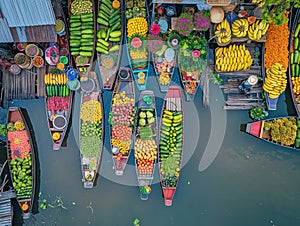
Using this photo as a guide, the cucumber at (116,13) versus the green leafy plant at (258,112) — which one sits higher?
the cucumber at (116,13)

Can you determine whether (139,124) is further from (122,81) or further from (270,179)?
(270,179)

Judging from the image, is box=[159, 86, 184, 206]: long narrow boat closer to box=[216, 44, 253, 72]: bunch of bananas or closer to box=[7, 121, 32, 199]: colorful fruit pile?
box=[216, 44, 253, 72]: bunch of bananas

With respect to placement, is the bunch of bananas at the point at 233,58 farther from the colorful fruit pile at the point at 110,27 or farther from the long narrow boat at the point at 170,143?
the colorful fruit pile at the point at 110,27

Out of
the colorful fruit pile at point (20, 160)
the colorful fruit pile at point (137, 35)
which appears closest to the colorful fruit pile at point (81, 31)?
the colorful fruit pile at point (137, 35)

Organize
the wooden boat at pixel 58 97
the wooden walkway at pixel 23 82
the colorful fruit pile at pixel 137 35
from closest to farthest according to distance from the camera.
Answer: the colorful fruit pile at pixel 137 35, the wooden boat at pixel 58 97, the wooden walkway at pixel 23 82

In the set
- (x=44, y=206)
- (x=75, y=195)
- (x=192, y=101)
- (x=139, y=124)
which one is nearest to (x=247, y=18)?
(x=192, y=101)

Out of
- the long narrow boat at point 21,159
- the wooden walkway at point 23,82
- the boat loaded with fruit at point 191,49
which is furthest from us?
the wooden walkway at point 23,82

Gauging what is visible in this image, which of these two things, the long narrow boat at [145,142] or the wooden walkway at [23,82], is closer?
the long narrow boat at [145,142]
